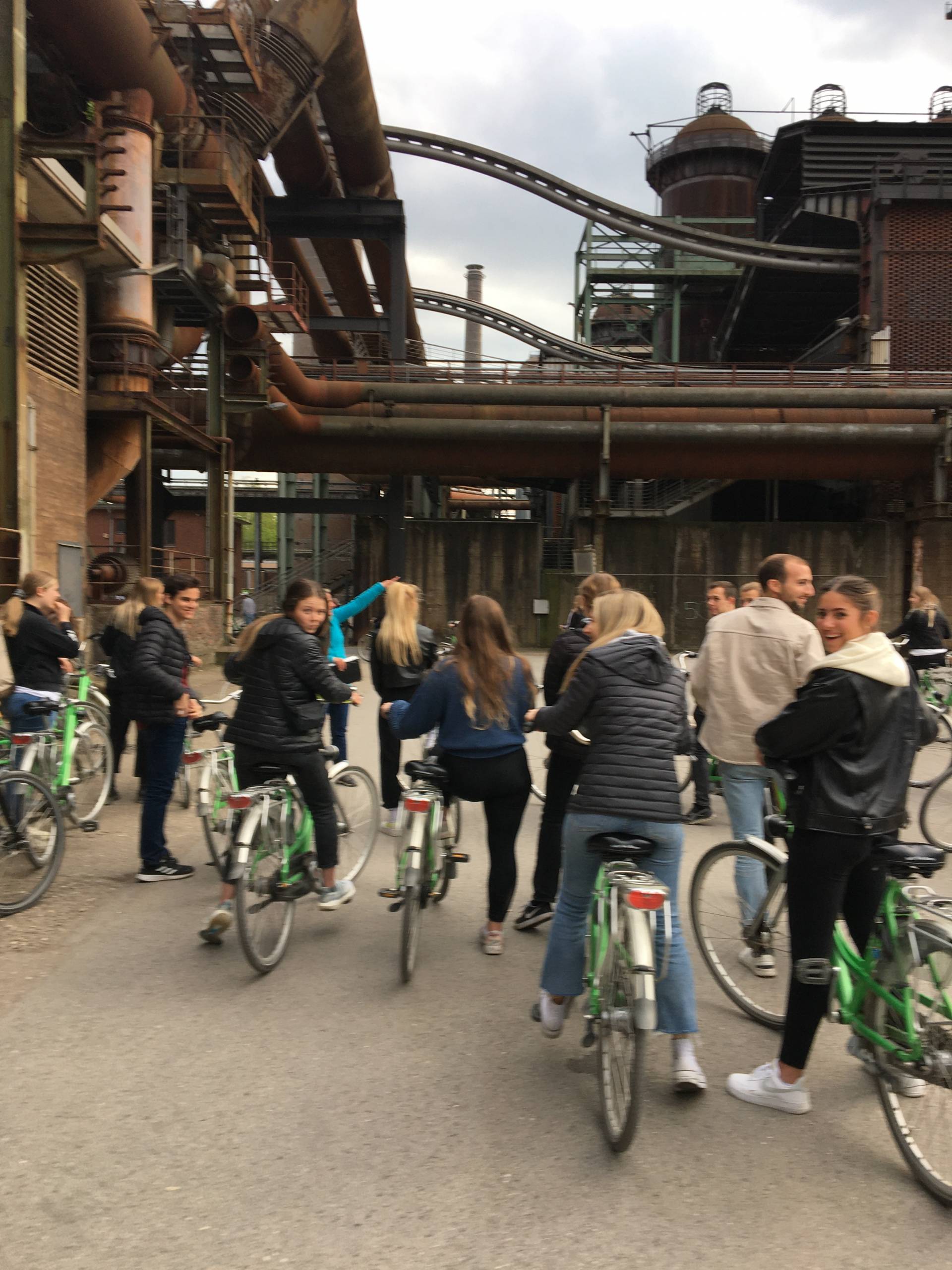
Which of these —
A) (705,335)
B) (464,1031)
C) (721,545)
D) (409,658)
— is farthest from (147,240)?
(705,335)

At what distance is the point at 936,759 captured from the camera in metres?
10.2

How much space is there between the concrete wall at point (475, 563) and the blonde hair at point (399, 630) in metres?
20.9

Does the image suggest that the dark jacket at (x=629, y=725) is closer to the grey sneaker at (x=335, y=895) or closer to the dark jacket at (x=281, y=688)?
the dark jacket at (x=281, y=688)

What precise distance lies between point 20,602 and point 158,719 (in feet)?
6.22

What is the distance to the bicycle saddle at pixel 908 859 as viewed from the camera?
10.4 ft

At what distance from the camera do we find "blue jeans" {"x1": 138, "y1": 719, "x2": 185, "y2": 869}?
20.1 feet

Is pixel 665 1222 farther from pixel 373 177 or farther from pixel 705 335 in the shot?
pixel 705 335

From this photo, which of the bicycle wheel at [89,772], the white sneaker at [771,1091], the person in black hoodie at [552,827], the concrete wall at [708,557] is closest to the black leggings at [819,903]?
the white sneaker at [771,1091]

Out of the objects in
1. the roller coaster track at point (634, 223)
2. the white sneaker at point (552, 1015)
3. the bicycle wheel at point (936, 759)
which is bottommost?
the white sneaker at point (552, 1015)

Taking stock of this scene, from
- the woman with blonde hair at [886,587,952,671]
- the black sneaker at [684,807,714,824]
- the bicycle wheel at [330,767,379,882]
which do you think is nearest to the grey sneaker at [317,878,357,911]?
the bicycle wheel at [330,767,379,882]

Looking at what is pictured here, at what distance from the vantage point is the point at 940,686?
1088cm

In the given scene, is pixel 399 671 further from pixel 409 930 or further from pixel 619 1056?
pixel 619 1056

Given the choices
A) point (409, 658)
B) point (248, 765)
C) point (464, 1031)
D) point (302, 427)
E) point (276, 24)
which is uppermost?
point (276, 24)

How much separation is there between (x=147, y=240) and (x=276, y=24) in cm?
557
